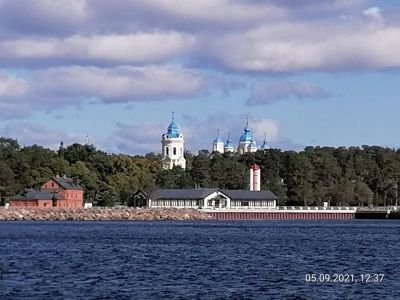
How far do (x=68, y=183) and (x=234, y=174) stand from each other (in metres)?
30.8

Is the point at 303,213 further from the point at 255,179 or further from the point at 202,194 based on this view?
the point at 202,194

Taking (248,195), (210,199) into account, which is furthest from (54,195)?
(248,195)

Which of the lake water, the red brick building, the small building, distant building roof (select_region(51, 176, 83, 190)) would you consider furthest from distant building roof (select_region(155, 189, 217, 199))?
the lake water

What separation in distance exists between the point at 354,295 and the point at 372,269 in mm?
11045

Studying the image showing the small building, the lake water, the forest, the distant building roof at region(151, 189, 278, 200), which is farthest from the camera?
the forest

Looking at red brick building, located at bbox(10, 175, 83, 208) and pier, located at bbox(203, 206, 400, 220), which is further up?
red brick building, located at bbox(10, 175, 83, 208)

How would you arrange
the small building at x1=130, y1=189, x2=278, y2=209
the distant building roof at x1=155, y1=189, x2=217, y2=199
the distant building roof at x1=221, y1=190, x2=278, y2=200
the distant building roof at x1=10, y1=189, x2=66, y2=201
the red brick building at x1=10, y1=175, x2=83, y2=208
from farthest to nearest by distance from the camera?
the distant building roof at x1=221, y1=190, x2=278, y2=200
the small building at x1=130, y1=189, x2=278, y2=209
the distant building roof at x1=155, y1=189, x2=217, y2=199
the red brick building at x1=10, y1=175, x2=83, y2=208
the distant building roof at x1=10, y1=189, x2=66, y2=201

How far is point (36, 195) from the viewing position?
141 m

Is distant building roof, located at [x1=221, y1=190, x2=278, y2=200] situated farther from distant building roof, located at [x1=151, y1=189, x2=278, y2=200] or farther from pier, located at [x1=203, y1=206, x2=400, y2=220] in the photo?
pier, located at [x1=203, y1=206, x2=400, y2=220]

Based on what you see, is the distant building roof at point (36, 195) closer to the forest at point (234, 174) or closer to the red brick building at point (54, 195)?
the red brick building at point (54, 195)

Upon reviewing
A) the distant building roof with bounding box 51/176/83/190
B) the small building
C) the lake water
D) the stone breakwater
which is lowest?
the lake water

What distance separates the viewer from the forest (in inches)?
6038

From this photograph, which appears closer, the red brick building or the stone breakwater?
the stone breakwater

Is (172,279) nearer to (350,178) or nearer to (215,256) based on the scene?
(215,256)
